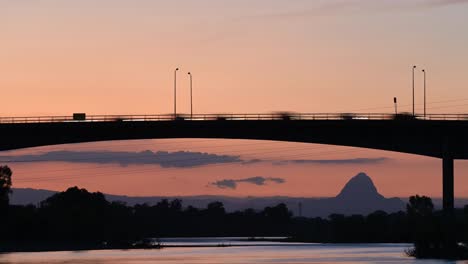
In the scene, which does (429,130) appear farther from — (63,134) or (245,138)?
(63,134)

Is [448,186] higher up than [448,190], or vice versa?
[448,186]

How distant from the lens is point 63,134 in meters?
142

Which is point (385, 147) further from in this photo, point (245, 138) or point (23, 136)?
point (23, 136)

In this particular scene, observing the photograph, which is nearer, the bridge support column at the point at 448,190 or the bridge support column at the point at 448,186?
the bridge support column at the point at 448,186

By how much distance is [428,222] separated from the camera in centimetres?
14638

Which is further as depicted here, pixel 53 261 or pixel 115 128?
pixel 53 261

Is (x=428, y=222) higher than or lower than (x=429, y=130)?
lower

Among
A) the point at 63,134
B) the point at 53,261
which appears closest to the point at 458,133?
the point at 63,134

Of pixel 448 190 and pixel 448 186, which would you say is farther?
pixel 448 186

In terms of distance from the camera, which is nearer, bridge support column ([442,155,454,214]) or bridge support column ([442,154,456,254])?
bridge support column ([442,155,454,214])

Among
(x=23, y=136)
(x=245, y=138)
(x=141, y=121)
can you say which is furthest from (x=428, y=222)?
(x=23, y=136)

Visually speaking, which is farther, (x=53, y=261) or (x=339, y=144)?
(x=53, y=261)

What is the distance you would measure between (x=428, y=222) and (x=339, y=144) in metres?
15.5

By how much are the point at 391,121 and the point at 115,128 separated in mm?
30066
